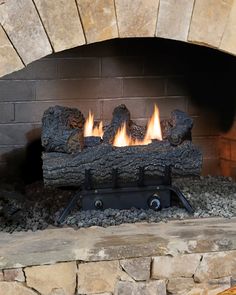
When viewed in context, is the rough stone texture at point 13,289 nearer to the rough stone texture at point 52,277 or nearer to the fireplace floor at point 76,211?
the rough stone texture at point 52,277

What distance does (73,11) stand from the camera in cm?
201

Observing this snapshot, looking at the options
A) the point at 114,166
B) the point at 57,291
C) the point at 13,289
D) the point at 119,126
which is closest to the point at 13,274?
the point at 13,289

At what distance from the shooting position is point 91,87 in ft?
9.28

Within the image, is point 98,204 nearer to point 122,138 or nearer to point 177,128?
point 122,138

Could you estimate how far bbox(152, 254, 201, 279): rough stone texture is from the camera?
2023 millimetres

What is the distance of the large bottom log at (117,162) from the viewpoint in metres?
2.18

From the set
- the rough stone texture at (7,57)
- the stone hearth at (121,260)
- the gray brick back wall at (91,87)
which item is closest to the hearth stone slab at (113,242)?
the stone hearth at (121,260)

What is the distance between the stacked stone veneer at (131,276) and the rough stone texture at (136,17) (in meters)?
0.82

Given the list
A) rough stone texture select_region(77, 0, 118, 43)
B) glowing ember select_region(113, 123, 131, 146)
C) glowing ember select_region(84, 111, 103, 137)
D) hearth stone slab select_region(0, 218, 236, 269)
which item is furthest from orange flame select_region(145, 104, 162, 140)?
rough stone texture select_region(77, 0, 118, 43)

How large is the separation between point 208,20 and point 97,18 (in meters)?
0.42

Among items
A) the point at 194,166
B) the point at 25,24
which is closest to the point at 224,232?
the point at 194,166

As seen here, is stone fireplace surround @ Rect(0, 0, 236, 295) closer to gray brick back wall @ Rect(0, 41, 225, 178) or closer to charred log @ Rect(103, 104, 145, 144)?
charred log @ Rect(103, 104, 145, 144)

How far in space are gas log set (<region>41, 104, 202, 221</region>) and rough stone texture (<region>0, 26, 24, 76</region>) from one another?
354 millimetres

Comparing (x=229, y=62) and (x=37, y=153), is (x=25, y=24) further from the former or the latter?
(x=229, y=62)
